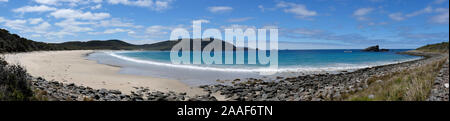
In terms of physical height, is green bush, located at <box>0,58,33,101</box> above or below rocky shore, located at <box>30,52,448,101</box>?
above

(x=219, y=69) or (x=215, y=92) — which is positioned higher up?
(x=219, y=69)

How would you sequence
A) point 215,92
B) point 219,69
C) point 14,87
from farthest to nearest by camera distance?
1. point 219,69
2. point 215,92
3. point 14,87

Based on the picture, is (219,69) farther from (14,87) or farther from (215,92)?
(14,87)

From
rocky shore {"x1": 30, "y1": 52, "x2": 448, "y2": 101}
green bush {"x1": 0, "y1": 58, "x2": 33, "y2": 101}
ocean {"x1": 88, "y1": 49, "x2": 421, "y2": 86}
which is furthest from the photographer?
ocean {"x1": 88, "y1": 49, "x2": 421, "y2": 86}

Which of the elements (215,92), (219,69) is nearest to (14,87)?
(215,92)

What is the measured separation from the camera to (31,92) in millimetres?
7664

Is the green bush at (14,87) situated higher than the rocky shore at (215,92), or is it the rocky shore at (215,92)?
the green bush at (14,87)

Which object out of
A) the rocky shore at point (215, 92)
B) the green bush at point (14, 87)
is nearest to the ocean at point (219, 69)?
the rocky shore at point (215, 92)

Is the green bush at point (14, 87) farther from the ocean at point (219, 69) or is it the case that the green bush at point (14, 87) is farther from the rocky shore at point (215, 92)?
the ocean at point (219, 69)

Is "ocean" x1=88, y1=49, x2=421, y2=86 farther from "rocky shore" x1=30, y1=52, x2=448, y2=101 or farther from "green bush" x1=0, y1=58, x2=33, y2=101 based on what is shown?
"green bush" x1=0, y1=58, x2=33, y2=101

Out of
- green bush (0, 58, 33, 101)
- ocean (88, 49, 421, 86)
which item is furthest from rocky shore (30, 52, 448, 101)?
ocean (88, 49, 421, 86)

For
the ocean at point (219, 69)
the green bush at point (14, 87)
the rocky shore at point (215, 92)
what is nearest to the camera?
the green bush at point (14, 87)
